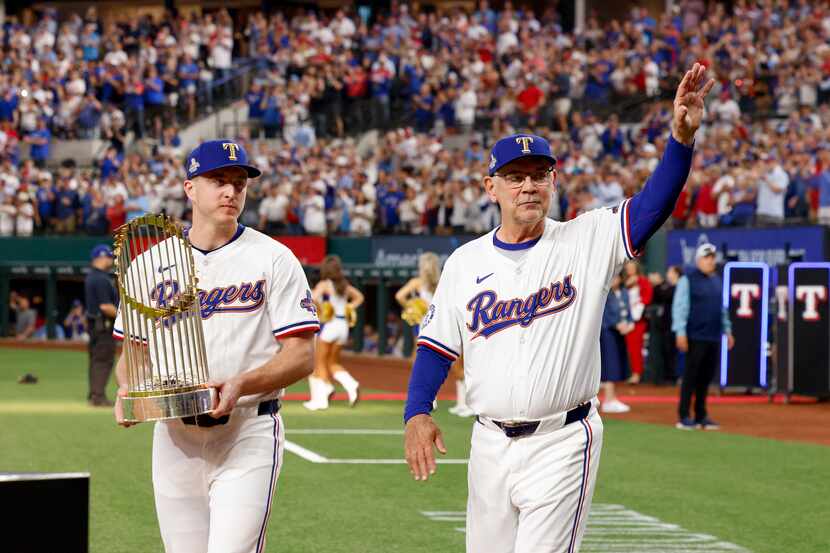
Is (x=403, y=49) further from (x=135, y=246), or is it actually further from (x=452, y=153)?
(x=135, y=246)

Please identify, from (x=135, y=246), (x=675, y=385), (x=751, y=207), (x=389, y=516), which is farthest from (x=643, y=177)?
(x=135, y=246)

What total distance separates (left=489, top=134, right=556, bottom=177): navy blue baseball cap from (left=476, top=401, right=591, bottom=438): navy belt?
953 mm

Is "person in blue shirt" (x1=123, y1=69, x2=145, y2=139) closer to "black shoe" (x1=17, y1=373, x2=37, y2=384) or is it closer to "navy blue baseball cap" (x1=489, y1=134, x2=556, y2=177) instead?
"black shoe" (x1=17, y1=373, x2=37, y2=384)

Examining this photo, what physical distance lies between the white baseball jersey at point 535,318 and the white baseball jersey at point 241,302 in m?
0.57

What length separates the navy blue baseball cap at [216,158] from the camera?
556 centimetres

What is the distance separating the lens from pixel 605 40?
34.2m

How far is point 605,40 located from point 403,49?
16.6 feet

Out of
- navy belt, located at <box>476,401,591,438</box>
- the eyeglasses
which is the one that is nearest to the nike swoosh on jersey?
the eyeglasses

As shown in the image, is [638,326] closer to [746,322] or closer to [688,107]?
[746,322]

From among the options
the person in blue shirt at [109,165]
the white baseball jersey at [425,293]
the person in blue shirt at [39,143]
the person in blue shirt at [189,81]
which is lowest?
the white baseball jersey at [425,293]

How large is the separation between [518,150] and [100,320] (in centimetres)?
1310

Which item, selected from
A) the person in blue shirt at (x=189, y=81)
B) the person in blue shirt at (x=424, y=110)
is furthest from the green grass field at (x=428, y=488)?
the person in blue shirt at (x=189, y=81)

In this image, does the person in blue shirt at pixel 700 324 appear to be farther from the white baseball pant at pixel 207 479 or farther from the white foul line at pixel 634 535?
the white baseball pant at pixel 207 479

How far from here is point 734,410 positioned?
727 inches
